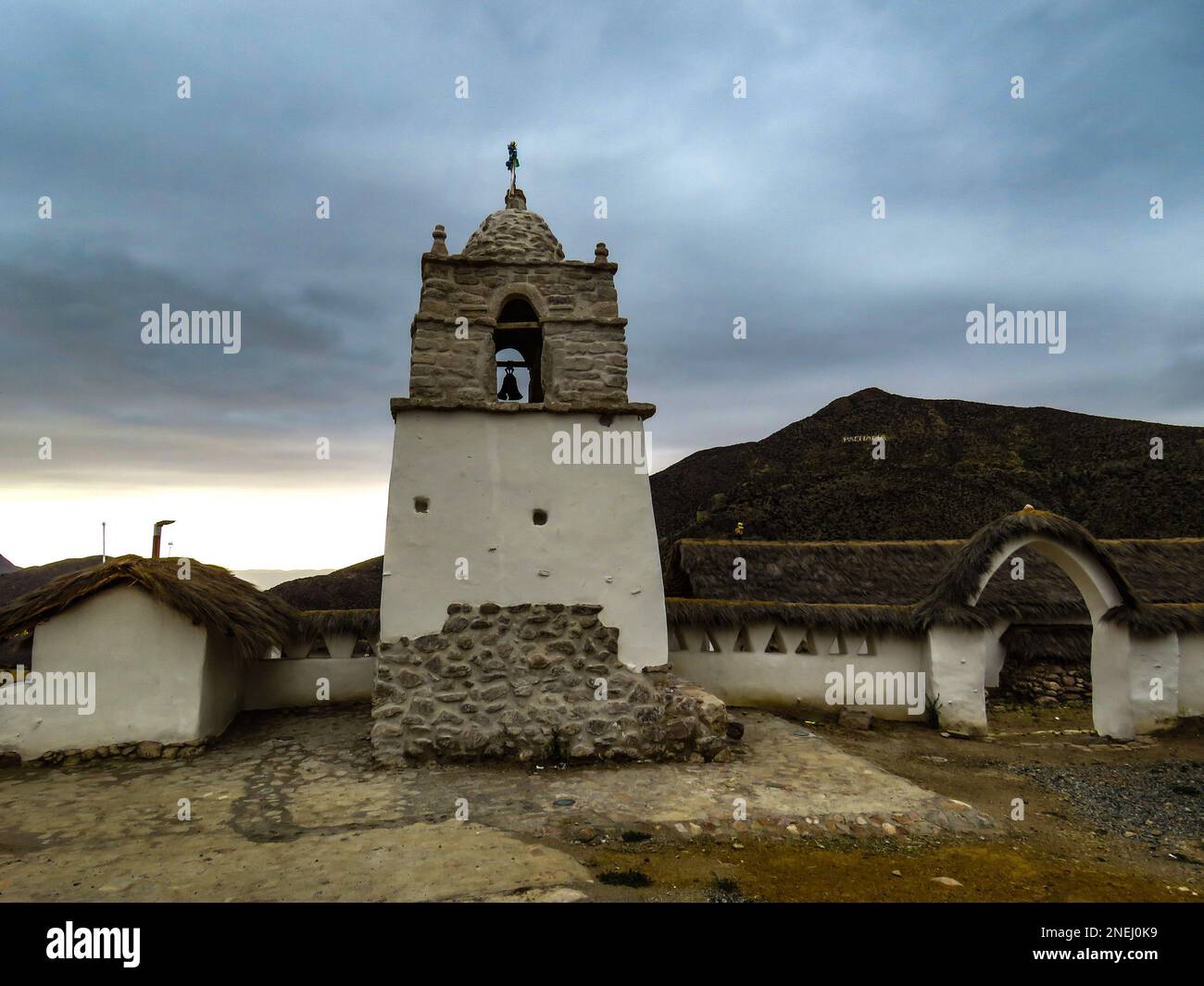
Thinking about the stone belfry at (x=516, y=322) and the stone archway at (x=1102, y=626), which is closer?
the stone belfry at (x=516, y=322)

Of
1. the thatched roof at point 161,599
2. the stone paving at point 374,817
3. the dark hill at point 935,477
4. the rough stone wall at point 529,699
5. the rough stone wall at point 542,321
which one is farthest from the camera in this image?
the dark hill at point 935,477

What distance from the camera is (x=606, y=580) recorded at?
7777mm

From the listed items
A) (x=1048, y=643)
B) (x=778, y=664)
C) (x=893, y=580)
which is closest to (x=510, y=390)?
(x=778, y=664)

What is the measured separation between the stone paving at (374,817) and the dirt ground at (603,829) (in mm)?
24

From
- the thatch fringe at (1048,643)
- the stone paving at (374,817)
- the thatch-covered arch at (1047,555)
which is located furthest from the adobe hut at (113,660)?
the thatch fringe at (1048,643)

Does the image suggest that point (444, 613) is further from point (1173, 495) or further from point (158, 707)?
point (1173, 495)

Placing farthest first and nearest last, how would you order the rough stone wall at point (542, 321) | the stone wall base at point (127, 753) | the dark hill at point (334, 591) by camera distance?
Result: the dark hill at point (334, 591) < the rough stone wall at point (542, 321) < the stone wall base at point (127, 753)

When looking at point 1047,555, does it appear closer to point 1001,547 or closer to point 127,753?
point 1001,547

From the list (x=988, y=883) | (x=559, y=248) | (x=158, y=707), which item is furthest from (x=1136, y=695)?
(x=158, y=707)

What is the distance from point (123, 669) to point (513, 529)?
194 inches

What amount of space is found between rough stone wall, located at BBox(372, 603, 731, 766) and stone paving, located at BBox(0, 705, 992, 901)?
22cm

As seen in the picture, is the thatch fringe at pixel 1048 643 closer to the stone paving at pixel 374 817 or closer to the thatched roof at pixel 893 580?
the thatched roof at pixel 893 580

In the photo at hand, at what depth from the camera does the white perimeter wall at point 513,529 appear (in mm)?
7480

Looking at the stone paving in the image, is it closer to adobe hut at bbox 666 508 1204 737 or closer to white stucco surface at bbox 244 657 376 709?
white stucco surface at bbox 244 657 376 709
